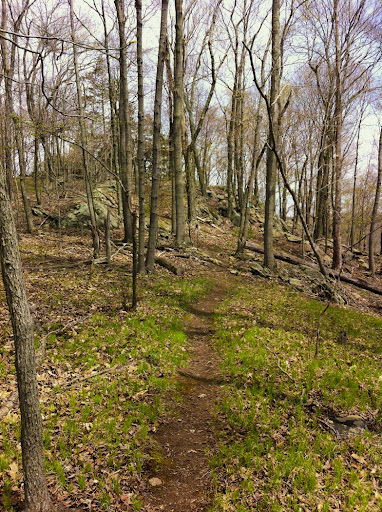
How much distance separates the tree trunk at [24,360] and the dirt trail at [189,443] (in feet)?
4.09

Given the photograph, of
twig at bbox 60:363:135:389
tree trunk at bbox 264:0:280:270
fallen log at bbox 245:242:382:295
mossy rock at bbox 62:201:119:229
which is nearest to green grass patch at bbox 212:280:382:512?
twig at bbox 60:363:135:389

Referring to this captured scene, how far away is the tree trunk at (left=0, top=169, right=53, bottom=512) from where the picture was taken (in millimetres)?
2867

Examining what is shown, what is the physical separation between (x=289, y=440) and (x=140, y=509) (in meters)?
2.22

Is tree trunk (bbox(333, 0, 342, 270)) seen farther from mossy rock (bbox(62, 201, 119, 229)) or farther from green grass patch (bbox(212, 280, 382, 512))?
mossy rock (bbox(62, 201, 119, 229))

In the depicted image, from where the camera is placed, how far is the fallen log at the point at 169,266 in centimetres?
1335

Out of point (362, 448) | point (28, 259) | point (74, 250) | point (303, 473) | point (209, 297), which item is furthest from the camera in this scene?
point (74, 250)

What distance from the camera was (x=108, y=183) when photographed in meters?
27.1

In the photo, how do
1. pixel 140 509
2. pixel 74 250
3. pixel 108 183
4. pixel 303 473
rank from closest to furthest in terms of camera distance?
1. pixel 140 509
2. pixel 303 473
3. pixel 74 250
4. pixel 108 183

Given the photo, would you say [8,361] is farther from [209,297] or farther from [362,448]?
[209,297]

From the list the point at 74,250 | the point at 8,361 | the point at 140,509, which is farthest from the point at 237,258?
the point at 140,509

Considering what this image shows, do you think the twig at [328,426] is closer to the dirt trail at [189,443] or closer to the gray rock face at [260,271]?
the dirt trail at [189,443]

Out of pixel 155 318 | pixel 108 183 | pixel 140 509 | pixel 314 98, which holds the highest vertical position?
pixel 314 98

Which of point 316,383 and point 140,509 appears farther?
point 316,383

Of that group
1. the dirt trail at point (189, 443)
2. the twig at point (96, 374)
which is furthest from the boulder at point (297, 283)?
the twig at point (96, 374)
